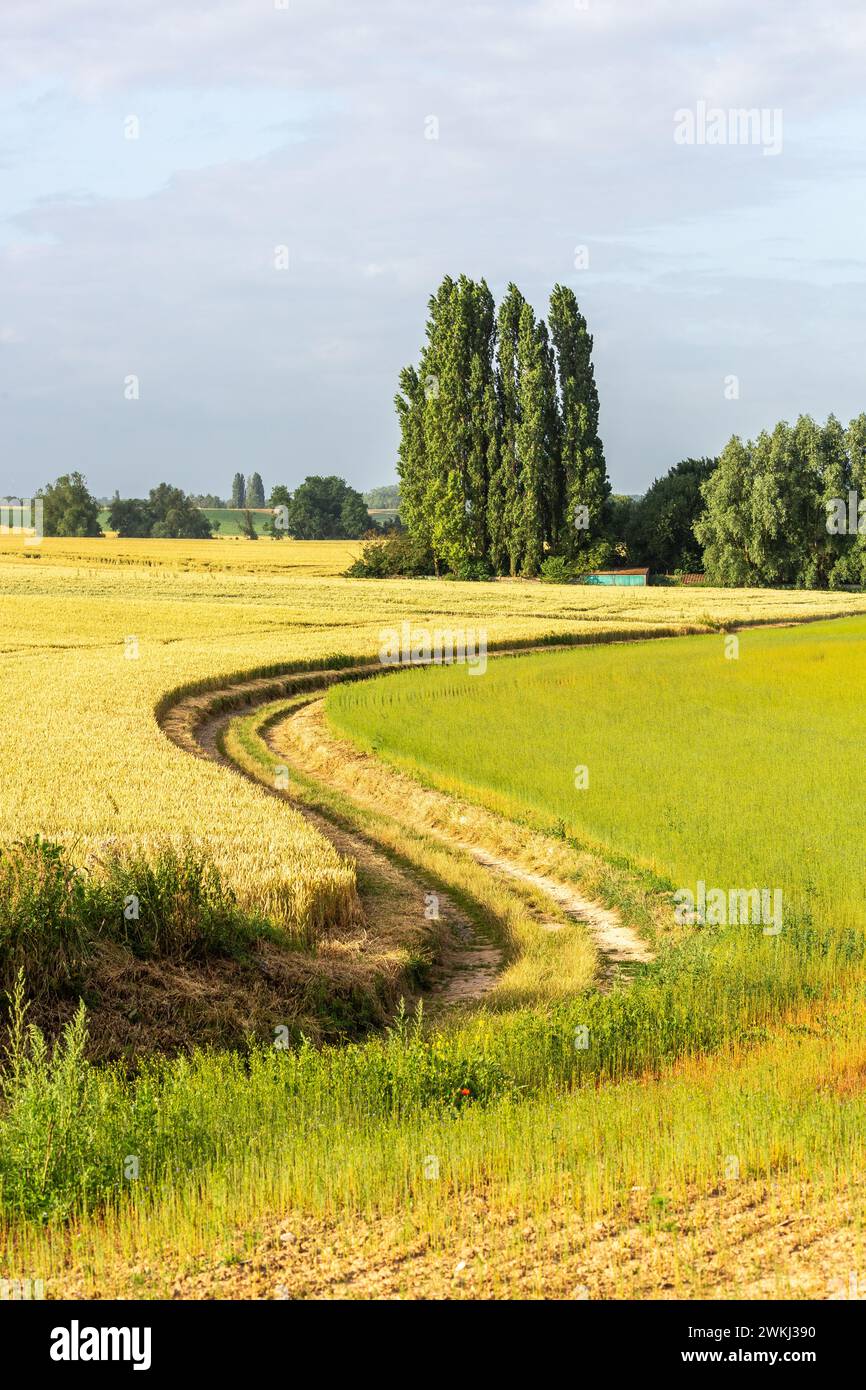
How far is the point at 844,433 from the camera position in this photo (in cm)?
8700

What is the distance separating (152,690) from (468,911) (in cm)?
1691

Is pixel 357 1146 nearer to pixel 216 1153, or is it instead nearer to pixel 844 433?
pixel 216 1153

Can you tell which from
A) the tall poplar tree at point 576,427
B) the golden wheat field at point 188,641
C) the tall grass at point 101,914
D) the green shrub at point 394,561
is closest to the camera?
the tall grass at point 101,914

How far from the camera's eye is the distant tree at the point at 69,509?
144 meters

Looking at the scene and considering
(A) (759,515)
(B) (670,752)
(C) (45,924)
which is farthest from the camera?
(A) (759,515)

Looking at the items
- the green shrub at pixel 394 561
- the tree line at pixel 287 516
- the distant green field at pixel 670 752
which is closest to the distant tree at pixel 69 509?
the tree line at pixel 287 516

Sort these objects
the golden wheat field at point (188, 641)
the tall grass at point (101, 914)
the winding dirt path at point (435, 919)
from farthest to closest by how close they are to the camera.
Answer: the golden wheat field at point (188, 641), the winding dirt path at point (435, 919), the tall grass at point (101, 914)

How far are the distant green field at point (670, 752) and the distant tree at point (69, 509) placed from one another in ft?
381

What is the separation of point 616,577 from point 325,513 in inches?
3586

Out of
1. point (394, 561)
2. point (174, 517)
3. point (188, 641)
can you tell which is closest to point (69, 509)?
point (174, 517)

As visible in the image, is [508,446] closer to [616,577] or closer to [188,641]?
[616,577]

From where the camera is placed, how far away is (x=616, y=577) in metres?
87.7

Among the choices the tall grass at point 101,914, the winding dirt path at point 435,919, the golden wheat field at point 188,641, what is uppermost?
the golden wheat field at point 188,641

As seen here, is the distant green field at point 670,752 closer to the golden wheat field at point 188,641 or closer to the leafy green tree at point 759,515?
the golden wheat field at point 188,641
